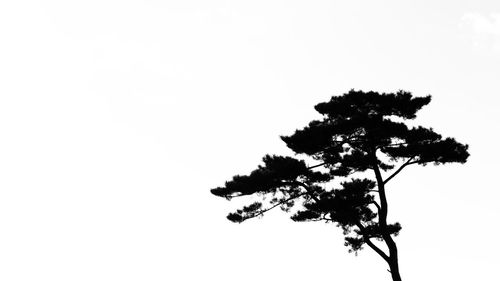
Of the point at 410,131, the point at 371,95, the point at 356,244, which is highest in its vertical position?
the point at 371,95

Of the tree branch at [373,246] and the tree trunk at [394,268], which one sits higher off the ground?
the tree branch at [373,246]

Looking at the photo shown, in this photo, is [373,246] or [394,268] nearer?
[394,268]

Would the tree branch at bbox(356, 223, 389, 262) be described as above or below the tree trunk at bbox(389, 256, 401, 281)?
above

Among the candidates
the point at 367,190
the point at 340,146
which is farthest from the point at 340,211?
the point at 340,146

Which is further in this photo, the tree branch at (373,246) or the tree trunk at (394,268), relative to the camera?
the tree branch at (373,246)

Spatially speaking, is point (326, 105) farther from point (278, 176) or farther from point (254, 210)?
point (254, 210)

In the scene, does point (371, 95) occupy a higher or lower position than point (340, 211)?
higher

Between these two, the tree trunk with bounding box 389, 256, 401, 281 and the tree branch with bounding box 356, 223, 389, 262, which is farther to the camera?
the tree branch with bounding box 356, 223, 389, 262

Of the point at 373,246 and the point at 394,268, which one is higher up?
the point at 373,246

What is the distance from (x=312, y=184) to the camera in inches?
699

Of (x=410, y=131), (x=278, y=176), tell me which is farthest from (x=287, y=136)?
(x=410, y=131)

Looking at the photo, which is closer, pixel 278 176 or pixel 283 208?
pixel 278 176

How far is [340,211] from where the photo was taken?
16484mm

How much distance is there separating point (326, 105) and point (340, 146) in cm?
165
